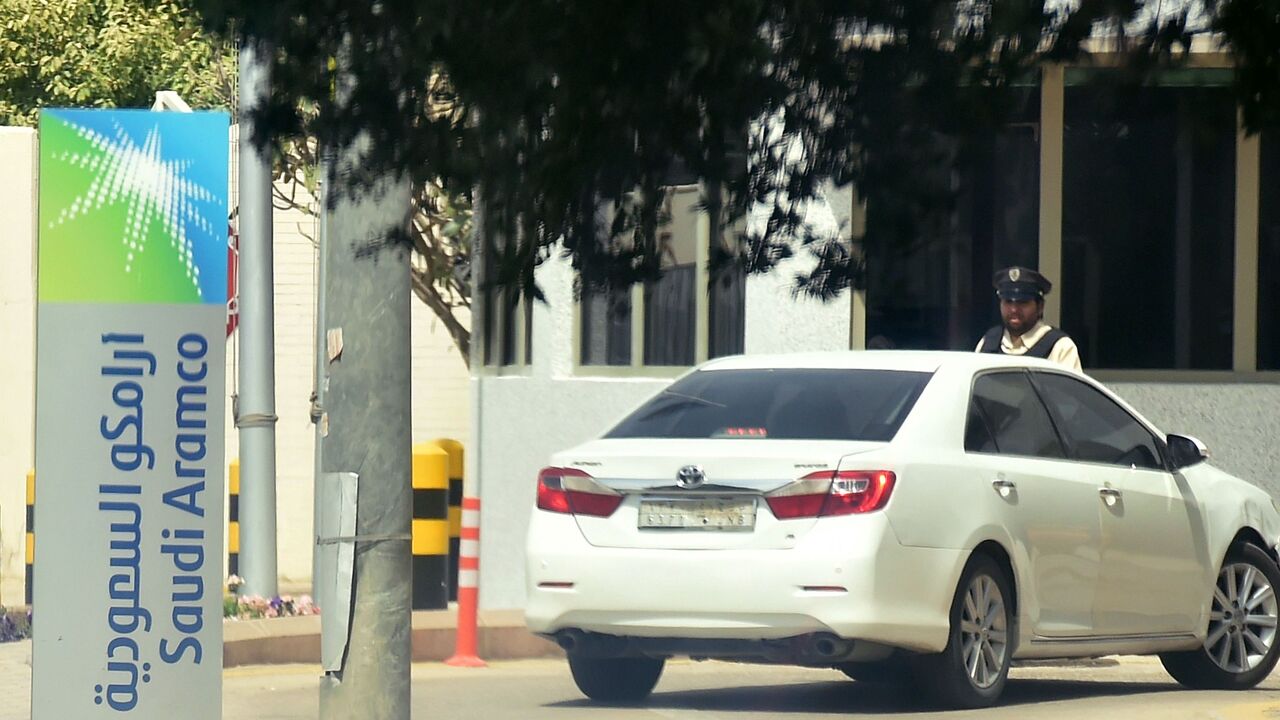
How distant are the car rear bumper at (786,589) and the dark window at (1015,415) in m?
0.87

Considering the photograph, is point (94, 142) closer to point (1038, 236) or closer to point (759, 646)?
point (759, 646)

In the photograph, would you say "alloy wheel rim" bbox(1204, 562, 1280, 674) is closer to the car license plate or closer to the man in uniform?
the man in uniform

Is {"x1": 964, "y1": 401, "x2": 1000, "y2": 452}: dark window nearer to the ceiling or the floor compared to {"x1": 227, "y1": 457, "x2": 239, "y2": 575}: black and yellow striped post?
nearer to the ceiling

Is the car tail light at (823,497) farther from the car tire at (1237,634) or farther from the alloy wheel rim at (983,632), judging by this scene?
the car tire at (1237,634)

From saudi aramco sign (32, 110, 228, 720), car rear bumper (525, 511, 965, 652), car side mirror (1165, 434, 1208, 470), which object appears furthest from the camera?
car side mirror (1165, 434, 1208, 470)

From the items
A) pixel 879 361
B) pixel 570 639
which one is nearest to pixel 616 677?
pixel 570 639

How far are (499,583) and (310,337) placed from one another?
711 cm

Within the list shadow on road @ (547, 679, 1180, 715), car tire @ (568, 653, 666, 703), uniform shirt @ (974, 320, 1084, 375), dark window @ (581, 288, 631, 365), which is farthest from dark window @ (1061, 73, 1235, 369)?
car tire @ (568, 653, 666, 703)

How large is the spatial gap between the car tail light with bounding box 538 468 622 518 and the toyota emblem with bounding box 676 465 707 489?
333 mm

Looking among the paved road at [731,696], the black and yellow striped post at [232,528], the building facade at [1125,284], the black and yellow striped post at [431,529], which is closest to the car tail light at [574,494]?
the paved road at [731,696]

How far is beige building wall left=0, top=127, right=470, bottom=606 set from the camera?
21.1 metres

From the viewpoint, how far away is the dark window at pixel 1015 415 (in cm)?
999

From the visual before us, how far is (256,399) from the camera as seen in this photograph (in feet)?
47.6

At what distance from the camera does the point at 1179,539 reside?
10.5 metres
